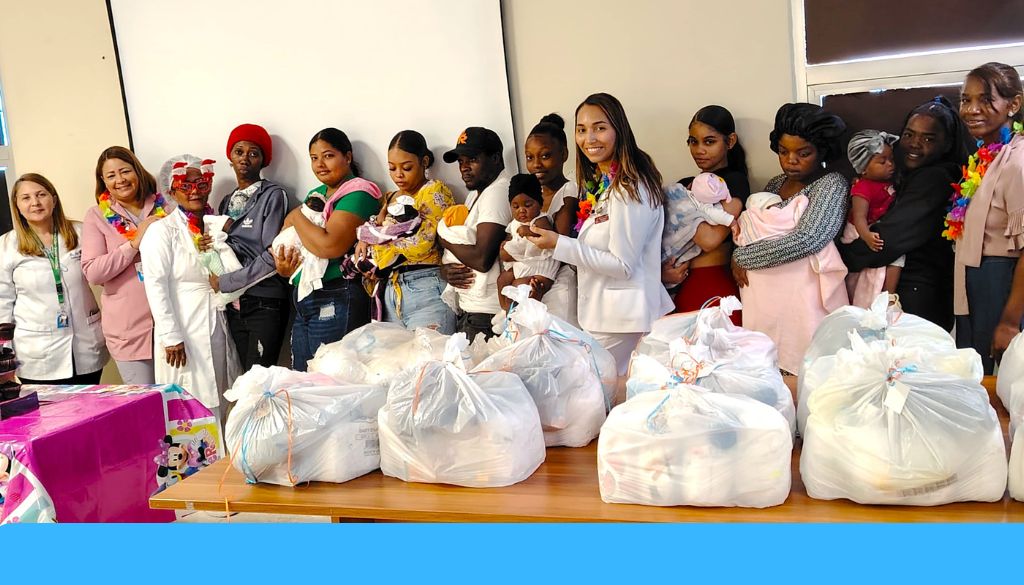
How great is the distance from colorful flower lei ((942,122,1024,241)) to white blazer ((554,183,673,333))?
905 mm

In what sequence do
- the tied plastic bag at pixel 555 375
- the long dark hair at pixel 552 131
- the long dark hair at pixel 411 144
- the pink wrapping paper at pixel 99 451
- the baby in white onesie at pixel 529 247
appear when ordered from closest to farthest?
the tied plastic bag at pixel 555 375, the pink wrapping paper at pixel 99 451, the baby in white onesie at pixel 529 247, the long dark hair at pixel 552 131, the long dark hair at pixel 411 144

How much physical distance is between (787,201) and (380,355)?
5.11 ft

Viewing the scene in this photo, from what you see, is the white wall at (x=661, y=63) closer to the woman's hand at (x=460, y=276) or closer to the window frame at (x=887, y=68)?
the window frame at (x=887, y=68)

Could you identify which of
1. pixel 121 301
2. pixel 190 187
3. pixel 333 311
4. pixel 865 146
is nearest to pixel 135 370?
pixel 121 301

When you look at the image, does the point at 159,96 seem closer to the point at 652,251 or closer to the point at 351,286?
the point at 351,286

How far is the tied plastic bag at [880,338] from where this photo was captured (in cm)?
167

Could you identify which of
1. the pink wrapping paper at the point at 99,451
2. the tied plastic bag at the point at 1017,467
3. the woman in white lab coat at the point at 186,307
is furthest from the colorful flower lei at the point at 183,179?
the tied plastic bag at the point at 1017,467

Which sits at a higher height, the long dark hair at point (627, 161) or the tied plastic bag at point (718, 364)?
the long dark hair at point (627, 161)

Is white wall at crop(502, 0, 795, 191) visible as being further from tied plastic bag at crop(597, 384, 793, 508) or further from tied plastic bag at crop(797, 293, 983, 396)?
tied plastic bag at crop(597, 384, 793, 508)

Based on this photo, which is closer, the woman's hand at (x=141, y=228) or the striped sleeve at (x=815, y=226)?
the striped sleeve at (x=815, y=226)

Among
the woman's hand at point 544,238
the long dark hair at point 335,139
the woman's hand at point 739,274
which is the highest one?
the long dark hair at point 335,139

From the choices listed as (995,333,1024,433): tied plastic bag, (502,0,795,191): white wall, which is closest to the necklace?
(502,0,795,191): white wall

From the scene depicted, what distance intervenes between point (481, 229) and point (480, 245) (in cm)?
6

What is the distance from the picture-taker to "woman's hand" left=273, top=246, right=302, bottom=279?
11.9 feet
